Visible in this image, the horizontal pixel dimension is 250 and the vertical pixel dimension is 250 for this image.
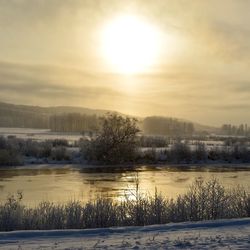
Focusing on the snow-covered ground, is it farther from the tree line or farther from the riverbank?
the riverbank

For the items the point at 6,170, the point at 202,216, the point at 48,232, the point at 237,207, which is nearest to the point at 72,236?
the point at 48,232

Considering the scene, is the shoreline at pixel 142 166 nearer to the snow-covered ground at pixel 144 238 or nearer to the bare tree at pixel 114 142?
the bare tree at pixel 114 142

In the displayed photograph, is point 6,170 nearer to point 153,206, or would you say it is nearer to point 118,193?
point 118,193

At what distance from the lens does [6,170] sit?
44.0 m

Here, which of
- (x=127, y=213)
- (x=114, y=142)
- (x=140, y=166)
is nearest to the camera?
(x=127, y=213)

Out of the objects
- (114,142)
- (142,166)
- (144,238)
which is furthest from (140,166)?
(144,238)

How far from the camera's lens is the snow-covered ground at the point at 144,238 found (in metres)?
9.83

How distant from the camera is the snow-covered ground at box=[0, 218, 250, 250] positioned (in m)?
9.83

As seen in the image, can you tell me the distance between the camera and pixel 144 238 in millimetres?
10586

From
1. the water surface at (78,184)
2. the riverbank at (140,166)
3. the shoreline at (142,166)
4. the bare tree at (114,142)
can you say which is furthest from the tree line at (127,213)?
the bare tree at (114,142)

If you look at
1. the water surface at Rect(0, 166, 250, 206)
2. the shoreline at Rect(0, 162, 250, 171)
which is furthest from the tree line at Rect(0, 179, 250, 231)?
the shoreline at Rect(0, 162, 250, 171)

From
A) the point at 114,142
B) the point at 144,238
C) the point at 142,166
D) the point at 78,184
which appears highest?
the point at 114,142

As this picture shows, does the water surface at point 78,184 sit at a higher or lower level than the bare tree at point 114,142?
lower

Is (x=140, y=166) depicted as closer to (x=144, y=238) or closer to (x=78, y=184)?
(x=78, y=184)
